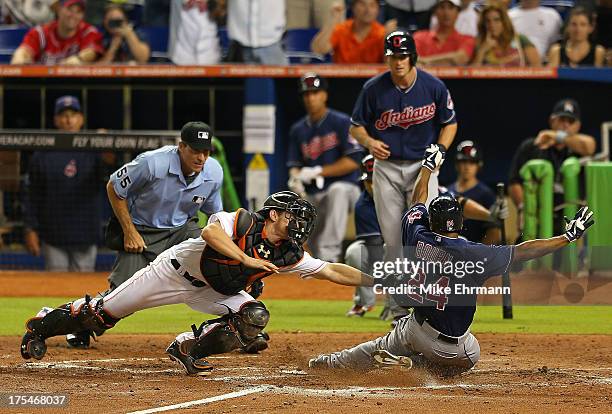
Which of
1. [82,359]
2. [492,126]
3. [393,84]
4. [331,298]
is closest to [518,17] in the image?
[492,126]

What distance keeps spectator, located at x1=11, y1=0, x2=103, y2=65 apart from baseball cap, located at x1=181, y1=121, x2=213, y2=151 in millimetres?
6662

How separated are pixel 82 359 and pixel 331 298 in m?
4.65

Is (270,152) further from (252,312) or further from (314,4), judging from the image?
(252,312)

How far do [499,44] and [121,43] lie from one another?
4.42m

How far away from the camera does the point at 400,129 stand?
8.72 m

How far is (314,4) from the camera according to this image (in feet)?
47.5

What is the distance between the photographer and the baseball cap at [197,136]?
7.45 metres

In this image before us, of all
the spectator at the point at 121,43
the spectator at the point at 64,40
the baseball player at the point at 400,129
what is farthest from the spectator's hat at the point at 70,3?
the baseball player at the point at 400,129

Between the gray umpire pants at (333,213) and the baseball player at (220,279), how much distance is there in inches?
213

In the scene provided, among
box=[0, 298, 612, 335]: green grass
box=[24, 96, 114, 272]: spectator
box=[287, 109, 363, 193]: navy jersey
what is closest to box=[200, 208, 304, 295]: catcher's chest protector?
box=[0, 298, 612, 335]: green grass

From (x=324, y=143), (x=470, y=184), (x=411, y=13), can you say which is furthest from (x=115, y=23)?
(x=470, y=184)

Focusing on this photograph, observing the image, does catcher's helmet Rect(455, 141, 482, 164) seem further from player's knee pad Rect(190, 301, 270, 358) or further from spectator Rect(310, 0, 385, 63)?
player's knee pad Rect(190, 301, 270, 358)

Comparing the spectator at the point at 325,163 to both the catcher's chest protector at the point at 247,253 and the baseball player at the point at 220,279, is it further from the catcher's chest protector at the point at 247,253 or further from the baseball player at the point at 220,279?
the catcher's chest protector at the point at 247,253

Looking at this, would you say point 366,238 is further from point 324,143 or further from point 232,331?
point 232,331
